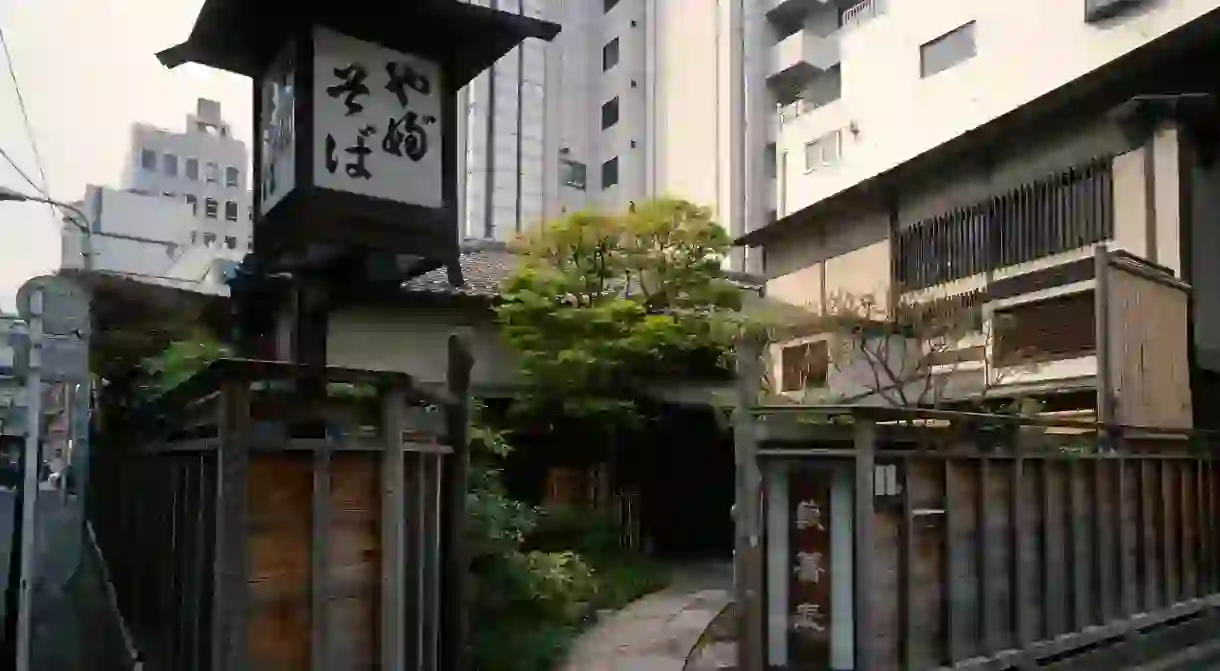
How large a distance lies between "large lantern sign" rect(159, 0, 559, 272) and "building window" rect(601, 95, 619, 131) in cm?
4174

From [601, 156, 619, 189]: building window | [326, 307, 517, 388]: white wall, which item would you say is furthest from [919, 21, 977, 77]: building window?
[601, 156, 619, 189]: building window

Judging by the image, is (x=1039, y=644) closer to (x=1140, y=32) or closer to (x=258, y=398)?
(x=258, y=398)

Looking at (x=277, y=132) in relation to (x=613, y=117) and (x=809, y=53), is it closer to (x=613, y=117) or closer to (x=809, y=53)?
(x=809, y=53)

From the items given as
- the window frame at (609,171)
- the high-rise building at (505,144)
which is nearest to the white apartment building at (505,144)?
the high-rise building at (505,144)

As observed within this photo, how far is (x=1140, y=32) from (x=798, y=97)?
66.3 ft

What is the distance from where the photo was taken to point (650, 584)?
16594mm

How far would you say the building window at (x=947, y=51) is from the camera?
2409cm

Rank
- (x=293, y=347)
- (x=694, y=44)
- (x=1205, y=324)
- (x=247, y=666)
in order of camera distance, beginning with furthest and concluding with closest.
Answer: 1. (x=694, y=44)
2. (x=1205, y=324)
3. (x=293, y=347)
4. (x=247, y=666)

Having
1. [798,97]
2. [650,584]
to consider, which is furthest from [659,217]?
[798,97]

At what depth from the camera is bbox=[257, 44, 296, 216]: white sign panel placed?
5254mm

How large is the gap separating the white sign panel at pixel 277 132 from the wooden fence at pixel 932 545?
3.60m

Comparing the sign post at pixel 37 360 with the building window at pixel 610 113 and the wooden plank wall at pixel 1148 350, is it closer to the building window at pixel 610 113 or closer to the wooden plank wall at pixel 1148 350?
the wooden plank wall at pixel 1148 350

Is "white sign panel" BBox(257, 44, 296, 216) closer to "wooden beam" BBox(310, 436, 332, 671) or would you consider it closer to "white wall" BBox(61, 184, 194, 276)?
"wooden beam" BBox(310, 436, 332, 671)

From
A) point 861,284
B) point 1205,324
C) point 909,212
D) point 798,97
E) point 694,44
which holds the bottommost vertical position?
point 1205,324
